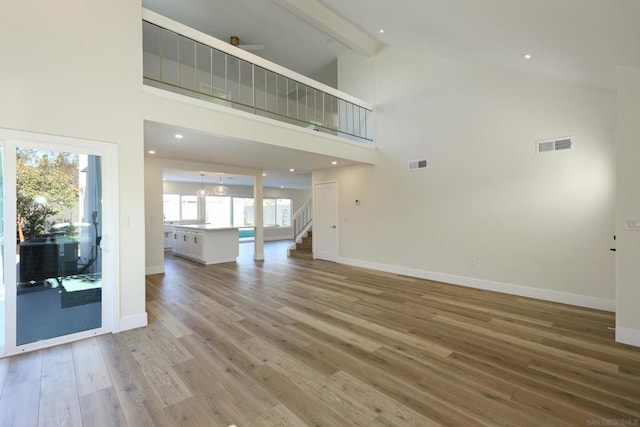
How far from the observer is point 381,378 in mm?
2338

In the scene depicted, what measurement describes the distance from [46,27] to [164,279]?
4.28 meters

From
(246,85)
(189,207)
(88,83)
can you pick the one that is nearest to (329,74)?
(246,85)

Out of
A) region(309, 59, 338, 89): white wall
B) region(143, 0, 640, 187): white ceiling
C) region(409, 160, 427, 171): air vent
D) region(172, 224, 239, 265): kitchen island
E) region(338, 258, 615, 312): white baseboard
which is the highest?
region(309, 59, 338, 89): white wall

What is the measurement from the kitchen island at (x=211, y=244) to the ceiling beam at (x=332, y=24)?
508cm

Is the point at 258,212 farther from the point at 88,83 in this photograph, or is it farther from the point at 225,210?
the point at 225,210

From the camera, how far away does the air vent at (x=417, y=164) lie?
578 cm

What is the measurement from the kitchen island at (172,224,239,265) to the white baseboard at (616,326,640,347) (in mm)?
7191

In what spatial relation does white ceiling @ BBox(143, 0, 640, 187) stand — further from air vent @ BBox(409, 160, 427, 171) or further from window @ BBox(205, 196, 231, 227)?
window @ BBox(205, 196, 231, 227)

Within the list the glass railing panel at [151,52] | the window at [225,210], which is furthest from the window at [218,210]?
the glass railing panel at [151,52]

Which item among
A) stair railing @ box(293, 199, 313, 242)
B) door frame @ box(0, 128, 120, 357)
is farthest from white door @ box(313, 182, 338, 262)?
door frame @ box(0, 128, 120, 357)

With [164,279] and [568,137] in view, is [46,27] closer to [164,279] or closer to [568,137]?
[164,279]

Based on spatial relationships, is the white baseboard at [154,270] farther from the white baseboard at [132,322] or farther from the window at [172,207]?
the window at [172,207]

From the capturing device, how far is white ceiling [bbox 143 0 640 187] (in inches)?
98.5

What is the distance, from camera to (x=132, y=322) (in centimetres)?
331
